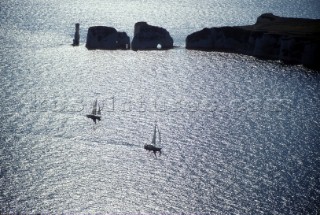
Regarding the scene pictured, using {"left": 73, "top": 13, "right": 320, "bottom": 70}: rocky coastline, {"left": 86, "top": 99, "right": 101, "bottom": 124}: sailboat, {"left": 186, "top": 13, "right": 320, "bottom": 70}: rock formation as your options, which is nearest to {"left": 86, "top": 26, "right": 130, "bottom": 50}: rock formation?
{"left": 73, "top": 13, "right": 320, "bottom": 70}: rocky coastline

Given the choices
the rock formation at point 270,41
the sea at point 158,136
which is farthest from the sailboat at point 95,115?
the rock formation at point 270,41

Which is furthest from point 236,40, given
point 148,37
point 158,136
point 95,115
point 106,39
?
point 158,136

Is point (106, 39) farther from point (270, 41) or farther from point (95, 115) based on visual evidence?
point (95, 115)

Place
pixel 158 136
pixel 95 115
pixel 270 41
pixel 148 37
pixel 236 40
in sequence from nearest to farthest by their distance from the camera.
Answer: pixel 158 136 → pixel 95 115 → pixel 270 41 → pixel 148 37 → pixel 236 40

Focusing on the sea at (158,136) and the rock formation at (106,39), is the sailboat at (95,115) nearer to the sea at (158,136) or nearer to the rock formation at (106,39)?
the sea at (158,136)

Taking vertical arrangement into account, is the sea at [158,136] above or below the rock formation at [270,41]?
below

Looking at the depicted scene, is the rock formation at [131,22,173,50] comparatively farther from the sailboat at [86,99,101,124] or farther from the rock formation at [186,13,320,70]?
the sailboat at [86,99,101,124]
